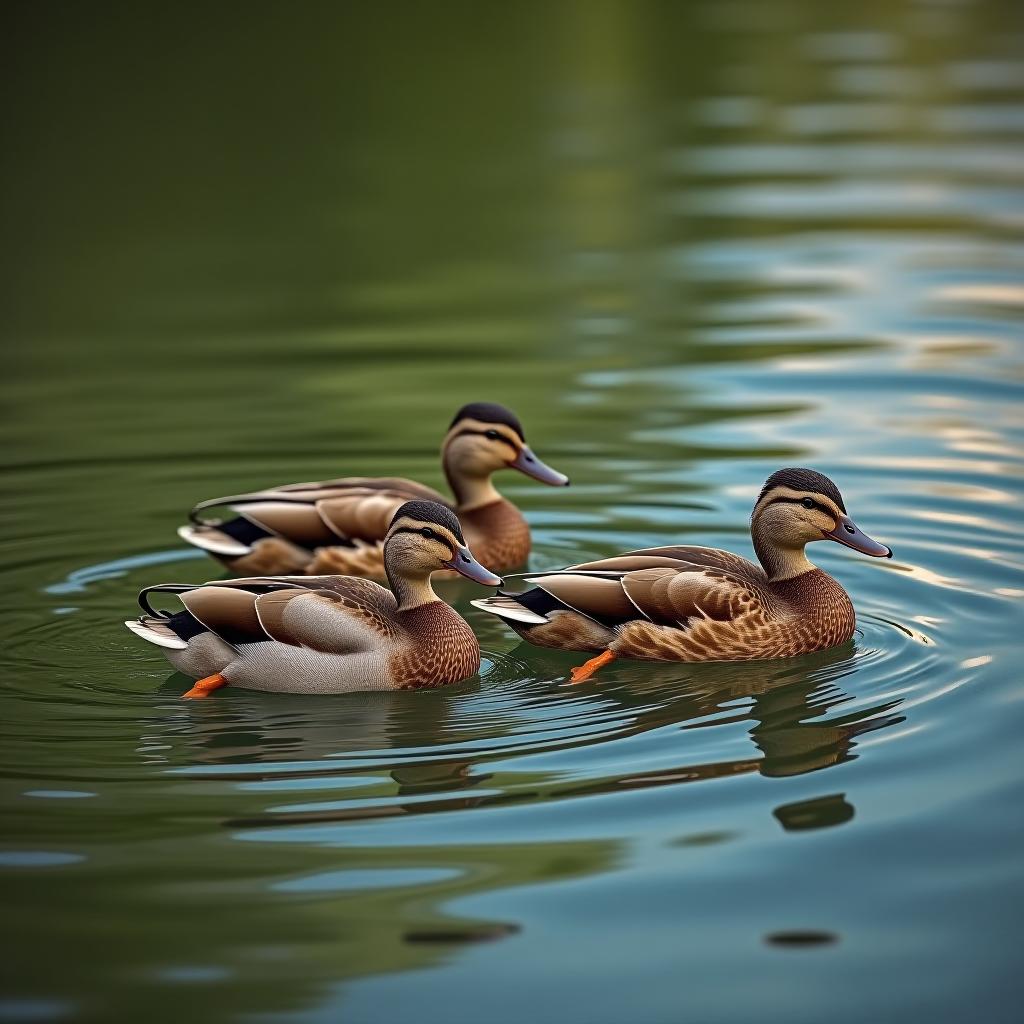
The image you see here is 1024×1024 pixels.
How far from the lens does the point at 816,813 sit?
7.79m

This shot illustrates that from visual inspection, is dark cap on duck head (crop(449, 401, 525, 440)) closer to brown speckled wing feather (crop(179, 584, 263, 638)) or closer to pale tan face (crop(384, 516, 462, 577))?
pale tan face (crop(384, 516, 462, 577))

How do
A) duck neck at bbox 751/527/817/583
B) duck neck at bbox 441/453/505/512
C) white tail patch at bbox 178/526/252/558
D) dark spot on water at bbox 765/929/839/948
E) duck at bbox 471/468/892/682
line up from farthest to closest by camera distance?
duck neck at bbox 441/453/505/512 < white tail patch at bbox 178/526/252/558 < duck neck at bbox 751/527/817/583 < duck at bbox 471/468/892/682 < dark spot on water at bbox 765/929/839/948

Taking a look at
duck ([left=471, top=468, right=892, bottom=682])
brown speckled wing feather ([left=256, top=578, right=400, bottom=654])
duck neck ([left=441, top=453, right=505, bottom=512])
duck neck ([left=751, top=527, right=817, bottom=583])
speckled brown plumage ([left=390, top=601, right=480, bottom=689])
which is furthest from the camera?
duck neck ([left=441, top=453, right=505, bottom=512])

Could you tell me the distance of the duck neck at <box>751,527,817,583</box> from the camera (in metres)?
10.0

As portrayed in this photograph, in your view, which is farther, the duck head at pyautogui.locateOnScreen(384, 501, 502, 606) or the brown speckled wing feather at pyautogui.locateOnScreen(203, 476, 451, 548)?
the brown speckled wing feather at pyautogui.locateOnScreen(203, 476, 451, 548)

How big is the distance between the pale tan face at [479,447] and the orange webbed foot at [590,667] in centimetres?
263

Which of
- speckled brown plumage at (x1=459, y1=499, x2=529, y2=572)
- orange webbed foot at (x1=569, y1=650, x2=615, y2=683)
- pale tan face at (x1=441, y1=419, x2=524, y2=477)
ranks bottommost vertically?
orange webbed foot at (x1=569, y1=650, x2=615, y2=683)

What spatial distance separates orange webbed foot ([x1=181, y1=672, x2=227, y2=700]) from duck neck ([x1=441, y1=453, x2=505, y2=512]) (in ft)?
10.6

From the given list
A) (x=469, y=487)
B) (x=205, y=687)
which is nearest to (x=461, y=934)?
(x=205, y=687)

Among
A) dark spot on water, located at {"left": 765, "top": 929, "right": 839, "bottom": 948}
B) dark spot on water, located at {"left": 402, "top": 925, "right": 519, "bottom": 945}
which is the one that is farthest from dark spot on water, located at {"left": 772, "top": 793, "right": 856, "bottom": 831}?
dark spot on water, located at {"left": 402, "top": 925, "right": 519, "bottom": 945}

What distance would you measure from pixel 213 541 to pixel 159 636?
2097 mm

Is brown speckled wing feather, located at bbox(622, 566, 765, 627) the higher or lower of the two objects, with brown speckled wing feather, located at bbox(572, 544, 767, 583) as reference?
lower

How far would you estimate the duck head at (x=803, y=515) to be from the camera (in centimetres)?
985

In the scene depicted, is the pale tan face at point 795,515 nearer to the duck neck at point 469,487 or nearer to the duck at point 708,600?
the duck at point 708,600
